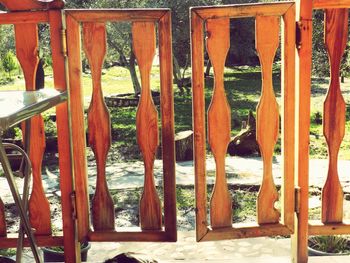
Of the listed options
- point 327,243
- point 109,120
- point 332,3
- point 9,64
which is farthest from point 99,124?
point 9,64

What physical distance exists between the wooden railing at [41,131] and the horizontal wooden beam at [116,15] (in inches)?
3.7

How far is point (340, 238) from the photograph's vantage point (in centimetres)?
344

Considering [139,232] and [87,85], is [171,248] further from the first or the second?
[87,85]

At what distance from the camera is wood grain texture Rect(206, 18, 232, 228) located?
2.40 meters

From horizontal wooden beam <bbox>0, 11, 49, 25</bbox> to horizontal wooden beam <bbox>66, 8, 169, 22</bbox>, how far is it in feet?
0.38

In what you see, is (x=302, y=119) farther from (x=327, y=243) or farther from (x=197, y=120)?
(x=327, y=243)

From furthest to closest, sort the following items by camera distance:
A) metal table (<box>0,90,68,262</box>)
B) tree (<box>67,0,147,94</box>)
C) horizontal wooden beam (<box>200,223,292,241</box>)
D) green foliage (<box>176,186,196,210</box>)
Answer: tree (<box>67,0,147,94</box>)
green foliage (<box>176,186,196,210</box>)
horizontal wooden beam (<box>200,223,292,241</box>)
metal table (<box>0,90,68,262</box>)

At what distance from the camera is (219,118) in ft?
8.12

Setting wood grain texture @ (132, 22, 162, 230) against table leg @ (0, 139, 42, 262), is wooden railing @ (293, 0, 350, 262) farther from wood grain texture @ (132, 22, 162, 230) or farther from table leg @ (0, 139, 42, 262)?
table leg @ (0, 139, 42, 262)

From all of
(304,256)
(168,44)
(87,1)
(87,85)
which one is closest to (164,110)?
(168,44)

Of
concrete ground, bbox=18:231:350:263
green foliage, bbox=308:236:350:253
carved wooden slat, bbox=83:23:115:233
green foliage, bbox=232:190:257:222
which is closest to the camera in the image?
carved wooden slat, bbox=83:23:115:233

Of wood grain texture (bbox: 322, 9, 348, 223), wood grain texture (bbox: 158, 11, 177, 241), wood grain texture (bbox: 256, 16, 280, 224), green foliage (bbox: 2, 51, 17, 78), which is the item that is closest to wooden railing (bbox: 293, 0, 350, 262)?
wood grain texture (bbox: 322, 9, 348, 223)

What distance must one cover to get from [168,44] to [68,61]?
1.47ft

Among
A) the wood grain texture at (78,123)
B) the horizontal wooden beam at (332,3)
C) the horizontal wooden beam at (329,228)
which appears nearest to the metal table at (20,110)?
the wood grain texture at (78,123)
